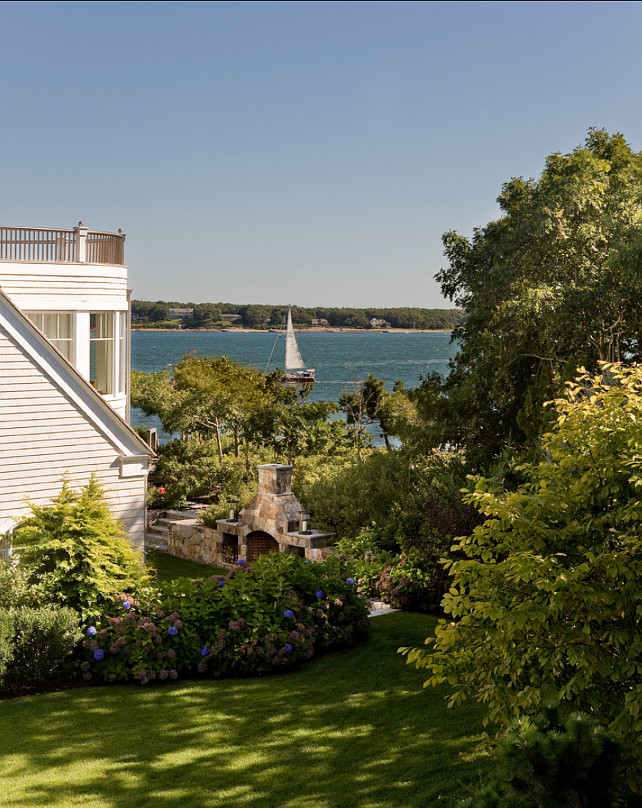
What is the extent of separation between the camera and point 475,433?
734 inches

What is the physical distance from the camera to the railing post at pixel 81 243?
1800 centimetres

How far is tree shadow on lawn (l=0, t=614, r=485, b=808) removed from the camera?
23.9 ft

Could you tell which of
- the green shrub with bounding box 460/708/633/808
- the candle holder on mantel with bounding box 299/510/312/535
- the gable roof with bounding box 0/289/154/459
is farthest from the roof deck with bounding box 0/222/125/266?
the green shrub with bounding box 460/708/633/808

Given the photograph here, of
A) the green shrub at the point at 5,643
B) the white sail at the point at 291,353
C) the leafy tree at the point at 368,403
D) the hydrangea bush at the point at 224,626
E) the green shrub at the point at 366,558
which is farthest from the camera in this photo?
the white sail at the point at 291,353

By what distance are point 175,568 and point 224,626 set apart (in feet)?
27.5

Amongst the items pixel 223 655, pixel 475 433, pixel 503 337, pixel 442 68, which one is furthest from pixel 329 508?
pixel 442 68

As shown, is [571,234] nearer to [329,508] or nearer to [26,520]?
[329,508]

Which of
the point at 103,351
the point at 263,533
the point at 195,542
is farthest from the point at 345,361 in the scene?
the point at 263,533

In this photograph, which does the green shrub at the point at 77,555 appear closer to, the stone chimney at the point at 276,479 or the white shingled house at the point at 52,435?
the white shingled house at the point at 52,435

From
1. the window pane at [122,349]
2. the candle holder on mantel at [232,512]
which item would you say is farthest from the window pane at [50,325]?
the candle holder on mantel at [232,512]

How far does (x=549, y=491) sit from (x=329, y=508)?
40.4ft

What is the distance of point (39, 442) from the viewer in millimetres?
12719

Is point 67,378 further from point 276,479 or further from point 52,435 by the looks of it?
point 276,479

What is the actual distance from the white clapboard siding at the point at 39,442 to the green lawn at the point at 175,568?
5.21m
